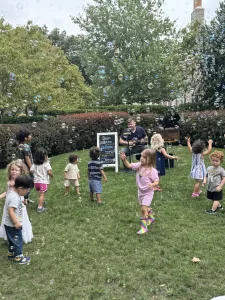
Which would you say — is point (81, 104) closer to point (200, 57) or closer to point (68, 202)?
point (200, 57)

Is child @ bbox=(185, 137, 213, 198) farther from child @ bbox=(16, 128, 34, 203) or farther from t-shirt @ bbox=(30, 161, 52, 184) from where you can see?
child @ bbox=(16, 128, 34, 203)

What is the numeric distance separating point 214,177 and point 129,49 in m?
15.7

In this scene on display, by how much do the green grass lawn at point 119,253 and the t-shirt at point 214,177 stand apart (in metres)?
0.47

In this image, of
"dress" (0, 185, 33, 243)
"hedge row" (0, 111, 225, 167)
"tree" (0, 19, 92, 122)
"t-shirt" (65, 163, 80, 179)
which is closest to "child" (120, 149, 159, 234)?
"dress" (0, 185, 33, 243)

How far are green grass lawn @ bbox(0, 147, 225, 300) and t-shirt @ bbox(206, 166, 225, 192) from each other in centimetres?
47

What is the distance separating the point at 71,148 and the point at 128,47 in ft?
31.1

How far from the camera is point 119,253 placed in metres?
4.22

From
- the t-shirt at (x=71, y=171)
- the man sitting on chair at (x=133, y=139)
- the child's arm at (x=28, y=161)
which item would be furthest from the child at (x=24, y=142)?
the man sitting on chair at (x=133, y=139)

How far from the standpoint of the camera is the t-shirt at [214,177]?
5527mm

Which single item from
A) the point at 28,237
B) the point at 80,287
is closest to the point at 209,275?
the point at 80,287

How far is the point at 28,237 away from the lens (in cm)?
457

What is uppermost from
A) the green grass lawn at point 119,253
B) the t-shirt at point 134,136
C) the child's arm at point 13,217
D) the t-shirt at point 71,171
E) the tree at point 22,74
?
the tree at point 22,74

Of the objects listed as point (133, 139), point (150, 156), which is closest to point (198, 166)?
point (150, 156)

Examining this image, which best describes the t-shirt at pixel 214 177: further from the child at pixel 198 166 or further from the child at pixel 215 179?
the child at pixel 198 166
